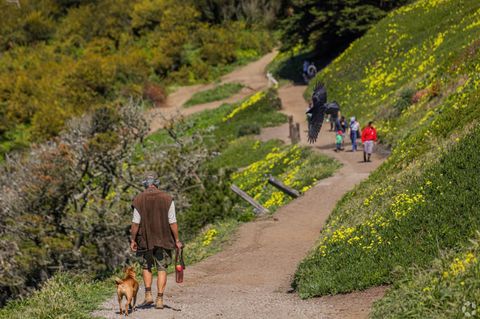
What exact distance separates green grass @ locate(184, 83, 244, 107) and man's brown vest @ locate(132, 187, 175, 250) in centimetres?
3921

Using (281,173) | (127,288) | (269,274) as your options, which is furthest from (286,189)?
(127,288)

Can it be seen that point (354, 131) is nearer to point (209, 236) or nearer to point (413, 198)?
point (209, 236)

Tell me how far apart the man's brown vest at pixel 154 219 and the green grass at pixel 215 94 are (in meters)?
39.2

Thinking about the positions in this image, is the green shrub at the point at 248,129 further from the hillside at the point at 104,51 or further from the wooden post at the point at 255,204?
the wooden post at the point at 255,204

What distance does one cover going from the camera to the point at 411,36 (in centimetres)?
3766

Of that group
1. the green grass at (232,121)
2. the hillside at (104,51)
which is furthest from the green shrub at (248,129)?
the hillside at (104,51)

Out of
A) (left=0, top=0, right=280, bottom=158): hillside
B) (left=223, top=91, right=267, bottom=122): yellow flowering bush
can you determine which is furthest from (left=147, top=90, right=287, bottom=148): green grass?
(left=0, top=0, right=280, bottom=158): hillside

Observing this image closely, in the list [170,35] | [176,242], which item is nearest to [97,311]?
[176,242]

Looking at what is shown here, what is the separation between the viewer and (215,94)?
50.7 m

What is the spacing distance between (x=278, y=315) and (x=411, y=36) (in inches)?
1179

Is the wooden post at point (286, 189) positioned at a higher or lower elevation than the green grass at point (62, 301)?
lower

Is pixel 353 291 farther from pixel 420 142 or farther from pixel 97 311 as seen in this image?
pixel 420 142

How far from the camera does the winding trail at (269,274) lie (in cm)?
1036

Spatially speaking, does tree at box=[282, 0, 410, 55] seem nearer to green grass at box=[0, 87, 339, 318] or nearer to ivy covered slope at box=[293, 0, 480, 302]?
green grass at box=[0, 87, 339, 318]
